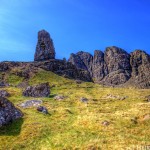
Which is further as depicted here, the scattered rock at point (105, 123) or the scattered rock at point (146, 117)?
the scattered rock at point (146, 117)

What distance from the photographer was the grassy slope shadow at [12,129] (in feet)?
150

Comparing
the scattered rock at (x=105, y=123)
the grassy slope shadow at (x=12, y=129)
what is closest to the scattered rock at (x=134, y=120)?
the scattered rock at (x=105, y=123)

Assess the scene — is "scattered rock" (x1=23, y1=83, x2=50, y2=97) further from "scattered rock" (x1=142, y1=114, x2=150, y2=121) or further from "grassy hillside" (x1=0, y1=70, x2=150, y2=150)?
"scattered rock" (x1=142, y1=114, x2=150, y2=121)

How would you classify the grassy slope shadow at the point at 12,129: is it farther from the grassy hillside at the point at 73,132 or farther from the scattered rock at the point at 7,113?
the scattered rock at the point at 7,113

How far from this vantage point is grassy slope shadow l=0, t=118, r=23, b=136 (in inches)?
1795

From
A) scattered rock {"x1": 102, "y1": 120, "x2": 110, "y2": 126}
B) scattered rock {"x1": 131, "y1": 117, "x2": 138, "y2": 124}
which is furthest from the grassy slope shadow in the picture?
scattered rock {"x1": 131, "y1": 117, "x2": 138, "y2": 124}

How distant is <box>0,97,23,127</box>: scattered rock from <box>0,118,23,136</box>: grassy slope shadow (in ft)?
2.66

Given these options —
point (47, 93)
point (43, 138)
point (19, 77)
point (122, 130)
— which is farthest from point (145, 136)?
point (19, 77)

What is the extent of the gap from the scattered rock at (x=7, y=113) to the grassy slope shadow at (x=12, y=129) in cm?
81

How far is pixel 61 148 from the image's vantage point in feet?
130

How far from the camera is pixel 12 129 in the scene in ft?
157

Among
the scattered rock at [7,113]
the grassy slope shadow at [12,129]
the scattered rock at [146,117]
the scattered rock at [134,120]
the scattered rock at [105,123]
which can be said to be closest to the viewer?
the grassy slope shadow at [12,129]

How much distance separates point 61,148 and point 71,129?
8.96 metres

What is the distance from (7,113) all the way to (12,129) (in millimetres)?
3978
